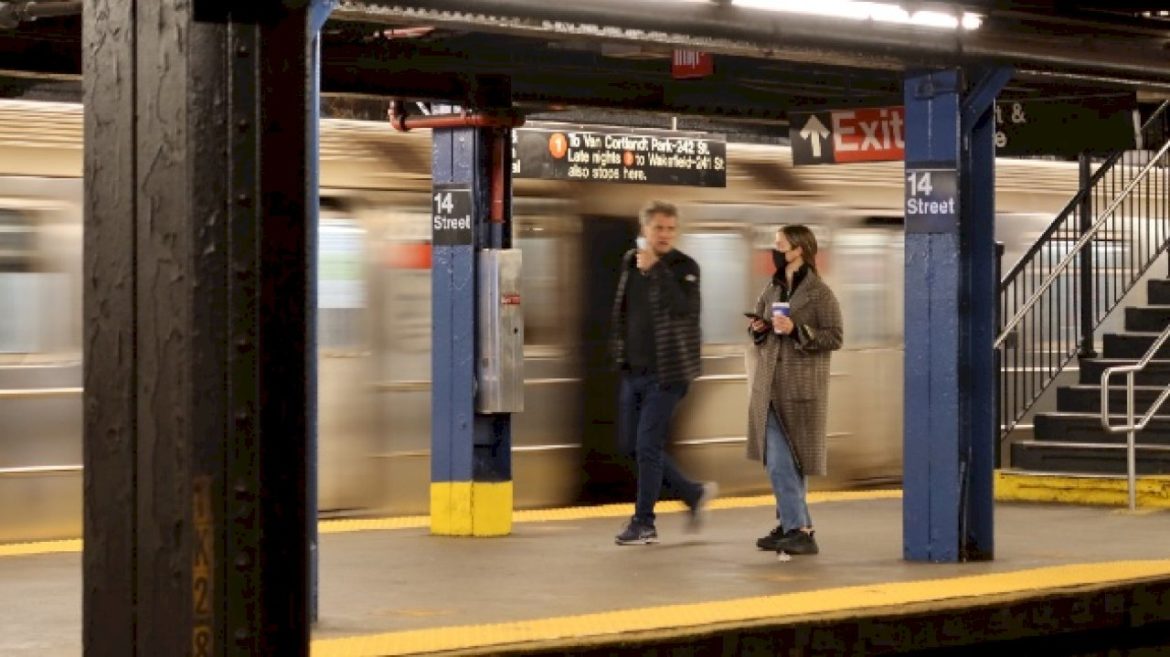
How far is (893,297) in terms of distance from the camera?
1633 centimetres

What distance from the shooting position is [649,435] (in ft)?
34.8

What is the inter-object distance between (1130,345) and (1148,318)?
0.38 metres

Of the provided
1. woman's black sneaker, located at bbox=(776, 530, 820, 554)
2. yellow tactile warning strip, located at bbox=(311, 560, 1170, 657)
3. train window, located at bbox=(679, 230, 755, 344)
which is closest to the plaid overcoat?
woman's black sneaker, located at bbox=(776, 530, 820, 554)

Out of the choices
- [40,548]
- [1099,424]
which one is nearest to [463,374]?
[40,548]

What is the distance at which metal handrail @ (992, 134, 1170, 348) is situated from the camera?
14.7m

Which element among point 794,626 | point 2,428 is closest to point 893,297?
point 2,428

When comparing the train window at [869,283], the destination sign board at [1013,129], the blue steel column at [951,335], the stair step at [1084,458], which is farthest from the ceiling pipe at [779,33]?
the train window at [869,283]

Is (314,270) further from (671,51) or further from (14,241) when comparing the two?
(14,241)

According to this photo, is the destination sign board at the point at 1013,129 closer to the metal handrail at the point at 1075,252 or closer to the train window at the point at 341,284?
the metal handrail at the point at 1075,252

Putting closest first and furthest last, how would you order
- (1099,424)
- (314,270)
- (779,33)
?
(314,270) → (779,33) → (1099,424)

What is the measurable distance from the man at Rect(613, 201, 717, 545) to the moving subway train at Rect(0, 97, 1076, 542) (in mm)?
2697

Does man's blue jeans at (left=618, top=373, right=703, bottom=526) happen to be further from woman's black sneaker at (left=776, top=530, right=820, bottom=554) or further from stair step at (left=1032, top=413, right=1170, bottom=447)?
Answer: stair step at (left=1032, top=413, right=1170, bottom=447)

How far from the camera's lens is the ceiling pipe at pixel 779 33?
8461 mm

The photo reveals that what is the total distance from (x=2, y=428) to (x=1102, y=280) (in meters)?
7.99
